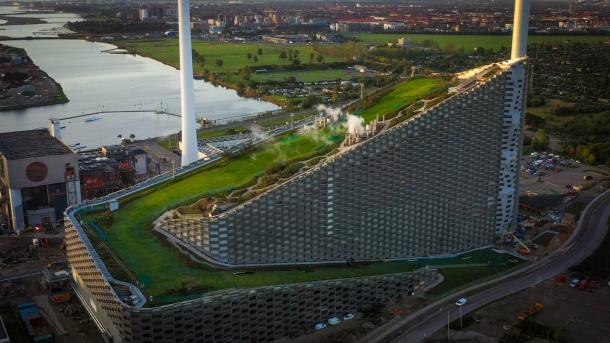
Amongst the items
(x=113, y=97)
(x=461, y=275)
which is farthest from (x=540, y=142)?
(x=113, y=97)

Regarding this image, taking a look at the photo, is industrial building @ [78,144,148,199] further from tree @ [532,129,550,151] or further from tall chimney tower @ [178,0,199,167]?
tree @ [532,129,550,151]

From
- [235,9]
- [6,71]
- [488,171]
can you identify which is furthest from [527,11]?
[235,9]

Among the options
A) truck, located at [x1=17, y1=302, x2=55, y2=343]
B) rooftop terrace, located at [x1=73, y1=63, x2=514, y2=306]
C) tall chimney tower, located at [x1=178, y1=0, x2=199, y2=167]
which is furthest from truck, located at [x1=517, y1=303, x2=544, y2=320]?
tall chimney tower, located at [x1=178, y1=0, x2=199, y2=167]

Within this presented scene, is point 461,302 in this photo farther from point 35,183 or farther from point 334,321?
point 35,183

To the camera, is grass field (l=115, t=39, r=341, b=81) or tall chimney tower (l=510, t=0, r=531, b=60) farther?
grass field (l=115, t=39, r=341, b=81)

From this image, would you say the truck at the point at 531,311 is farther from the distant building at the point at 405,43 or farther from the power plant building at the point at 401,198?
the distant building at the point at 405,43
